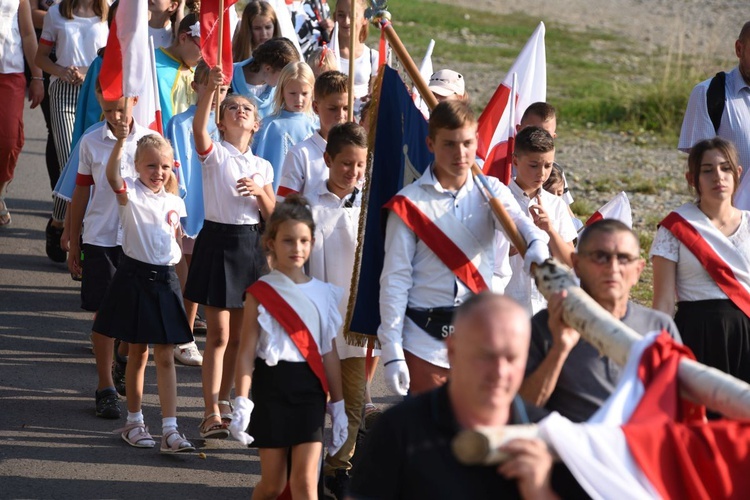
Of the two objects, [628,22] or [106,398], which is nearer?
[106,398]

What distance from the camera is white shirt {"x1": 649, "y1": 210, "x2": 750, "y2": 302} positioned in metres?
5.88

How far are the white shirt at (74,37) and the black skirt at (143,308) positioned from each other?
143 inches

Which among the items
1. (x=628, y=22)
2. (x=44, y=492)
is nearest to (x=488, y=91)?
(x=628, y=22)

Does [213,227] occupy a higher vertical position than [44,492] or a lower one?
higher

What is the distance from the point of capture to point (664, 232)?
593cm

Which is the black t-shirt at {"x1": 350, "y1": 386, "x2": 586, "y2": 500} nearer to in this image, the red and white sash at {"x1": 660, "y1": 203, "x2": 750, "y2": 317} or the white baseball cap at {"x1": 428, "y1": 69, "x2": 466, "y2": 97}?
the red and white sash at {"x1": 660, "y1": 203, "x2": 750, "y2": 317}

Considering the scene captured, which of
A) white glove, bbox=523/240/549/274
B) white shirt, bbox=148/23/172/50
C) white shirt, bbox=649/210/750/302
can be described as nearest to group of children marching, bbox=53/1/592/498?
white glove, bbox=523/240/549/274

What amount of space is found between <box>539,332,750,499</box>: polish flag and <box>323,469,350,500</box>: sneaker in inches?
115

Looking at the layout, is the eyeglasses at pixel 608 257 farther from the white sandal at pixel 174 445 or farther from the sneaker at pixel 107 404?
the sneaker at pixel 107 404

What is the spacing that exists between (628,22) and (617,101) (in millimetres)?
12097

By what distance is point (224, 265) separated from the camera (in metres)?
6.96

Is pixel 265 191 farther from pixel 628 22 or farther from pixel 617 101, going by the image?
pixel 628 22

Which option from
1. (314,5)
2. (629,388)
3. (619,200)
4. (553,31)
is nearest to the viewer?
(629,388)

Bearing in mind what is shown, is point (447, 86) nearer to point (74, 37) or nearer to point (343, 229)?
point (343, 229)
